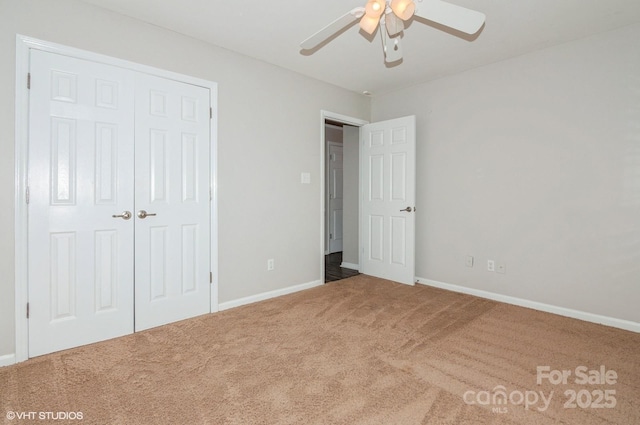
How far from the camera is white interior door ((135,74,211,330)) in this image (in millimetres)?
2648

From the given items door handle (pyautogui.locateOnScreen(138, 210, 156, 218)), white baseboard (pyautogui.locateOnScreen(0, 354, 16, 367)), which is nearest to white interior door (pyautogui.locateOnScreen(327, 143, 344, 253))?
door handle (pyautogui.locateOnScreen(138, 210, 156, 218))

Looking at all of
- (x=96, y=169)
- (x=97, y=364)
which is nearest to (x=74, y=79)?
(x=96, y=169)

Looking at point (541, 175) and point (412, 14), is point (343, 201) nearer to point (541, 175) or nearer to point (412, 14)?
point (541, 175)

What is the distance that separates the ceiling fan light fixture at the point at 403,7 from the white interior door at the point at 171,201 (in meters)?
1.92

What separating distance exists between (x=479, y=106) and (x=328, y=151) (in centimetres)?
310

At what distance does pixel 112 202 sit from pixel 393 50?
2691 mm

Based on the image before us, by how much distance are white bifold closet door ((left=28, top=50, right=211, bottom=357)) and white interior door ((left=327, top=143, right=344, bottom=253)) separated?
3525 millimetres

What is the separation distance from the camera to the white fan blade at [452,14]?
1764 mm

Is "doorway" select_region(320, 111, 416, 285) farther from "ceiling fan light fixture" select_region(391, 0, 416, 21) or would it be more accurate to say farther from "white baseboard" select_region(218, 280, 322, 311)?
"ceiling fan light fixture" select_region(391, 0, 416, 21)

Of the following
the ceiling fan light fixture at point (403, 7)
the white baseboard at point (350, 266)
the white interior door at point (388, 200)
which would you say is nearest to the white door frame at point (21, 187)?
the ceiling fan light fixture at point (403, 7)

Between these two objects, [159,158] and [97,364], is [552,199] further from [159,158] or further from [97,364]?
[97,364]

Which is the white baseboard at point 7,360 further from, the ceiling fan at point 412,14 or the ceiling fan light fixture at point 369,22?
the ceiling fan light fixture at point 369,22

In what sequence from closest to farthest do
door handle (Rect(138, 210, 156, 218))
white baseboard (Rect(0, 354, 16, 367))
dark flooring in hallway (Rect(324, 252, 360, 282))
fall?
1. white baseboard (Rect(0, 354, 16, 367))
2. door handle (Rect(138, 210, 156, 218))
3. dark flooring in hallway (Rect(324, 252, 360, 282))

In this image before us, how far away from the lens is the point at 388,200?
4.20 m
